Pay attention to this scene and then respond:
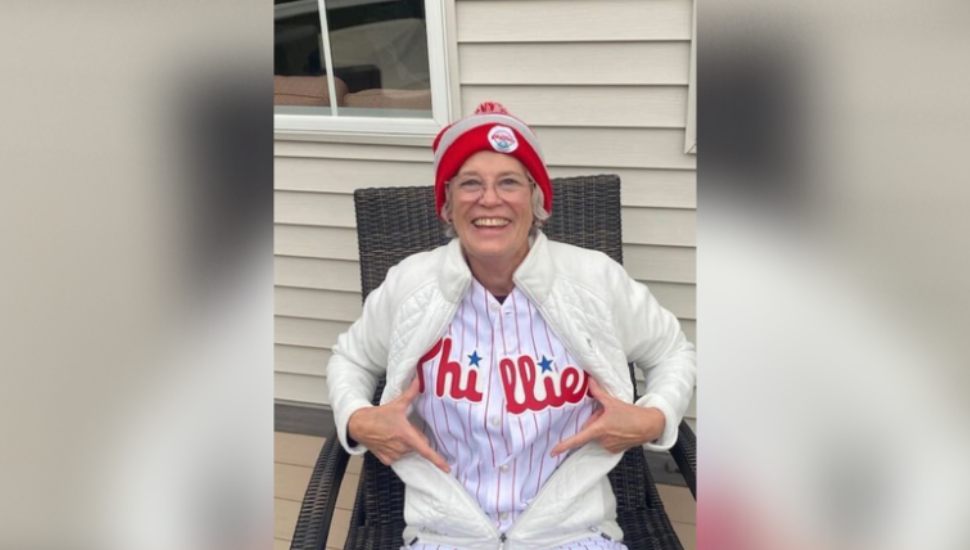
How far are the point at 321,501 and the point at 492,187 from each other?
2.28ft

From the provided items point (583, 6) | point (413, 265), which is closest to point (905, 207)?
point (413, 265)

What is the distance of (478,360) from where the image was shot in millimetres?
1480

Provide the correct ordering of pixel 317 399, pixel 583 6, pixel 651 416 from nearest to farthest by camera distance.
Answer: pixel 651 416 → pixel 583 6 → pixel 317 399

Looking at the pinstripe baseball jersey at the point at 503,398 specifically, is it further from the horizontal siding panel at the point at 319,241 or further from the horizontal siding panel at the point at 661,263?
the horizontal siding panel at the point at 319,241

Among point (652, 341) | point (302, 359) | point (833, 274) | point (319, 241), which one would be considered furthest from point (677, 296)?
point (833, 274)

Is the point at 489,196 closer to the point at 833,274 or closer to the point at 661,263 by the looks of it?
the point at 661,263

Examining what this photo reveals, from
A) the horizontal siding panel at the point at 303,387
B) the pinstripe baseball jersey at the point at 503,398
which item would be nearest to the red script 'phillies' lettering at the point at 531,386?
the pinstripe baseball jersey at the point at 503,398

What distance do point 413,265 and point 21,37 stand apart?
1289 millimetres

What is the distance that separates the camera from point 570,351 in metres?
1.48

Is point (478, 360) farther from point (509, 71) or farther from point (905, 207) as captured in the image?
point (905, 207)

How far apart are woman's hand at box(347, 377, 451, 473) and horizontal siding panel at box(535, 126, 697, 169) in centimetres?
95

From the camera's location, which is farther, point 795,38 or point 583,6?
point 583,6

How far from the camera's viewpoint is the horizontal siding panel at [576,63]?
1993mm

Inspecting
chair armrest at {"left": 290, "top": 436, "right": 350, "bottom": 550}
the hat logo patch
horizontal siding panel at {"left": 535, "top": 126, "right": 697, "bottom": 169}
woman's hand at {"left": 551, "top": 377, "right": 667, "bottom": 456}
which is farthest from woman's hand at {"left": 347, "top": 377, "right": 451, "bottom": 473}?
horizontal siding panel at {"left": 535, "top": 126, "right": 697, "bottom": 169}
